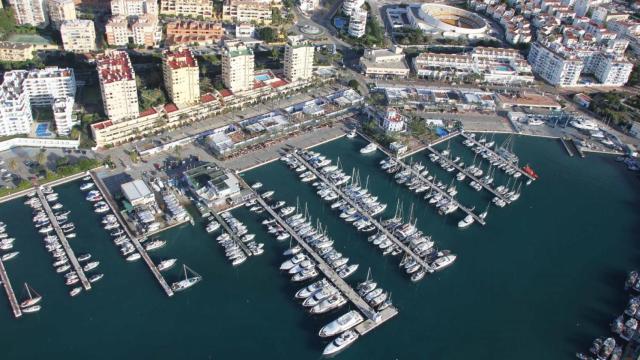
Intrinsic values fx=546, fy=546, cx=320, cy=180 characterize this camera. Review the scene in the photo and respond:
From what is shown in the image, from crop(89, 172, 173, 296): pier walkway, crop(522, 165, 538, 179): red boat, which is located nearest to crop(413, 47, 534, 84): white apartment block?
crop(522, 165, 538, 179): red boat

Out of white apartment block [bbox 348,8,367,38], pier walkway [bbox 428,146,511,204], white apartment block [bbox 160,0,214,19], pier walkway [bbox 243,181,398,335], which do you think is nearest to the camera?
pier walkway [bbox 243,181,398,335]

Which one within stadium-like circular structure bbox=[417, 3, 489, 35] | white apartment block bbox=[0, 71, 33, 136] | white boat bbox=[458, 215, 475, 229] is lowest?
white boat bbox=[458, 215, 475, 229]

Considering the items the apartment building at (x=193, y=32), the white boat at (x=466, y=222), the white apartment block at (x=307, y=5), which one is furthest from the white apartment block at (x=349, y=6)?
the white boat at (x=466, y=222)

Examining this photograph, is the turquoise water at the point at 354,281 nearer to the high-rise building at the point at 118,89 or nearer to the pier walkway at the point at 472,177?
the pier walkway at the point at 472,177

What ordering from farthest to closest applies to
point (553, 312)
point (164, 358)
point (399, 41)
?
point (399, 41) < point (553, 312) < point (164, 358)

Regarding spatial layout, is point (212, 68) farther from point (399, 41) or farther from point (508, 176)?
point (508, 176)

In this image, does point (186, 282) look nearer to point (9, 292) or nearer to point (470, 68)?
point (9, 292)

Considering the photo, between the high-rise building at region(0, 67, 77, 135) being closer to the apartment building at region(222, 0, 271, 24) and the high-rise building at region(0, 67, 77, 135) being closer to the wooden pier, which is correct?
the wooden pier

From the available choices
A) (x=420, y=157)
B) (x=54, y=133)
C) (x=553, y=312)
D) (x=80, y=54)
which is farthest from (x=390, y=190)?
(x=80, y=54)
